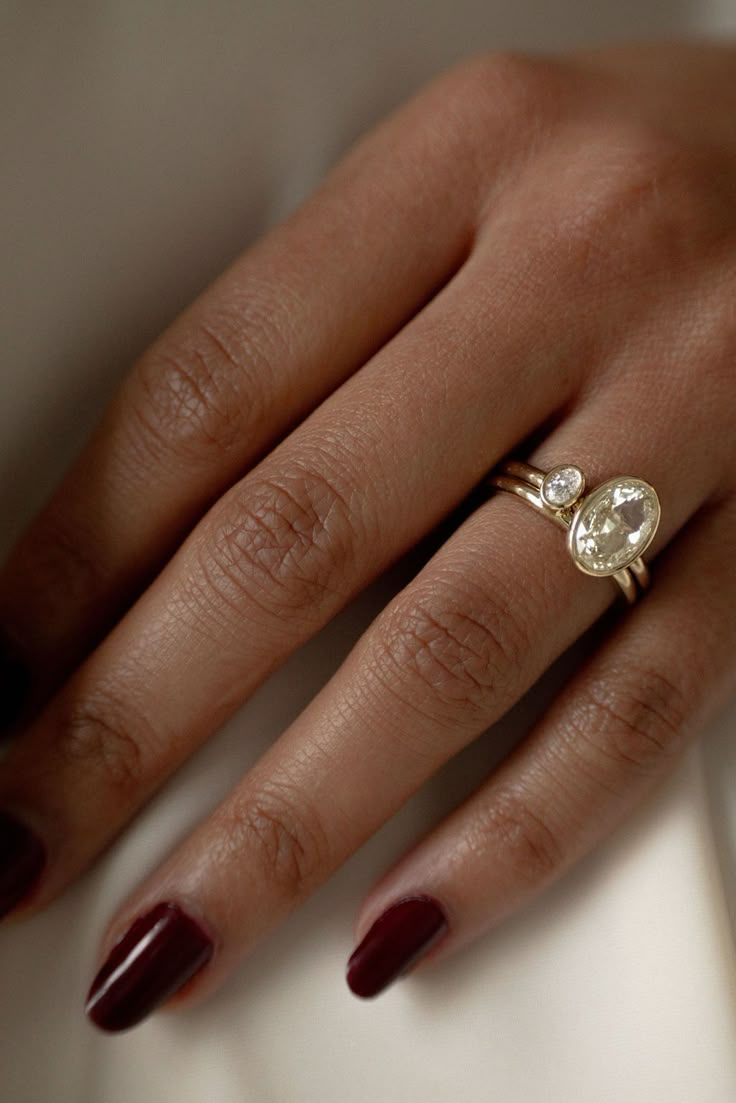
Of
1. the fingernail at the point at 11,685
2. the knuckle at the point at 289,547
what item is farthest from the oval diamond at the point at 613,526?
the fingernail at the point at 11,685

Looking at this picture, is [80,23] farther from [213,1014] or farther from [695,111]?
[213,1014]

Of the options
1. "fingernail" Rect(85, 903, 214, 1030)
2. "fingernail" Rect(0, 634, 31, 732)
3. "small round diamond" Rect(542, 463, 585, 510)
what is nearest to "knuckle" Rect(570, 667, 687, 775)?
"small round diamond" Rect(542, 463, 585, 510)

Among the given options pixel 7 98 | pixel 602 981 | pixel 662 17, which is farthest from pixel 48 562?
pixel 662 17

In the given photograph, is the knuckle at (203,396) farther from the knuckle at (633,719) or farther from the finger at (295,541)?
the knuckle at (633,719)

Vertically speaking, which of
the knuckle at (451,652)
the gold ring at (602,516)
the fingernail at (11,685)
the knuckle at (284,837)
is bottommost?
the fingernail at (11,685)

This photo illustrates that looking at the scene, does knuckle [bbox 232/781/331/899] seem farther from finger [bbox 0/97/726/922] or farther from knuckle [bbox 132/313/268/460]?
knuckle [bbox 132/313/268/460]

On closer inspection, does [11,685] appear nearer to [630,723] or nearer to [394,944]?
[394,944]
